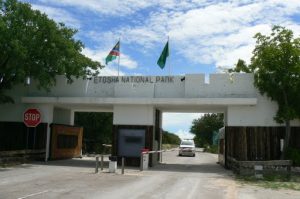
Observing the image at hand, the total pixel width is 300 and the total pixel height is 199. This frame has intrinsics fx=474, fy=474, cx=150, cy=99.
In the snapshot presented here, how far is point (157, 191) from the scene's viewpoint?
15742 mm

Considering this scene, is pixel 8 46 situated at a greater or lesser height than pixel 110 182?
greater

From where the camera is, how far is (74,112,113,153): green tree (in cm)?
4916

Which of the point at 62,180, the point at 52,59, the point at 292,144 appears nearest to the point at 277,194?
the point at 62,180

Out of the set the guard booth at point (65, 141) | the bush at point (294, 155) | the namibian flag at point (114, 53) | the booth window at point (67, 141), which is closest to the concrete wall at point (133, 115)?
the namibian flag at point (114, 53)

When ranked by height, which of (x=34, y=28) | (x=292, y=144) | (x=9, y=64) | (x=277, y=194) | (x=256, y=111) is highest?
(x=34, y=28)

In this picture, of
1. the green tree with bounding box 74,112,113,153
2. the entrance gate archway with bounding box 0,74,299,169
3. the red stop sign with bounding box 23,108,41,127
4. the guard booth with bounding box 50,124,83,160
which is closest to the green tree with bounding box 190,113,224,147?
the green tree with bounding box 74,112,113,153

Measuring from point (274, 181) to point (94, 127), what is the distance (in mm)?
31373

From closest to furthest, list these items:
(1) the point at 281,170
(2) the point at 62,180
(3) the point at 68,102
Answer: (2) the point at 62,180 → (1) the point at 281,170 → (3) the point at 68,102

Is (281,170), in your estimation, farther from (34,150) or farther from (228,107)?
(34,150)

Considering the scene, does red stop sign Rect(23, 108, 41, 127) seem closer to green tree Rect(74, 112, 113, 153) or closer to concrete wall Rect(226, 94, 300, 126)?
concrete wall Rect(226, 94, 300, 126)

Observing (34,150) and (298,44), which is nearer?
(298,44)

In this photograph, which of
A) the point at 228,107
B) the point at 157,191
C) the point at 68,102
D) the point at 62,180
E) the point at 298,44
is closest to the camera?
the point at 157,191

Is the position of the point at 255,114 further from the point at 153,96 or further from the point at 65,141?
the point at 65,141

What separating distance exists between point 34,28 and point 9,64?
2445 millimetres
